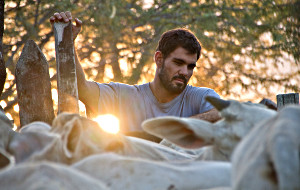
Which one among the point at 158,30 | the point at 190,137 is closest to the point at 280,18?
the point at 158,30

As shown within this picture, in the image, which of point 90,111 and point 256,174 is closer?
point 256,174

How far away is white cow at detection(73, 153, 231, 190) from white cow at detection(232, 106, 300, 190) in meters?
0.23

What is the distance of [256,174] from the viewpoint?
1.21 metres

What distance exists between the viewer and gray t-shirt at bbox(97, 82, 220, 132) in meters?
4.84

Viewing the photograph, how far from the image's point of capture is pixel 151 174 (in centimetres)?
154

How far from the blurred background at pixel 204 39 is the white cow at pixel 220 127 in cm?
923

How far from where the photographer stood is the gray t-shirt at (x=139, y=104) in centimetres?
484

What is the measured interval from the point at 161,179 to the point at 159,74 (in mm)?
3661

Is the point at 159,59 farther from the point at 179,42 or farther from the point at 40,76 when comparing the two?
the point at 40,76

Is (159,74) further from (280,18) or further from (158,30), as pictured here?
(280,18)

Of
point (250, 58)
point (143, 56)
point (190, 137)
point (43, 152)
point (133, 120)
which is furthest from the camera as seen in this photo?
point (250, 58)

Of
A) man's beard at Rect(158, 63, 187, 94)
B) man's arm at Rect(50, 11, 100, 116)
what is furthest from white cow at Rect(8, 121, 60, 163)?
man's beard at Rect(158, 63, 187, 94)

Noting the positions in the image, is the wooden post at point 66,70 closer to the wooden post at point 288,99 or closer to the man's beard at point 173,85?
the man's beard at point 173,85

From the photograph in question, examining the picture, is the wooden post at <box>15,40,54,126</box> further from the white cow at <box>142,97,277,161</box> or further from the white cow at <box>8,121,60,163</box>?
the white cow at <box>142,97,277,161</box>
